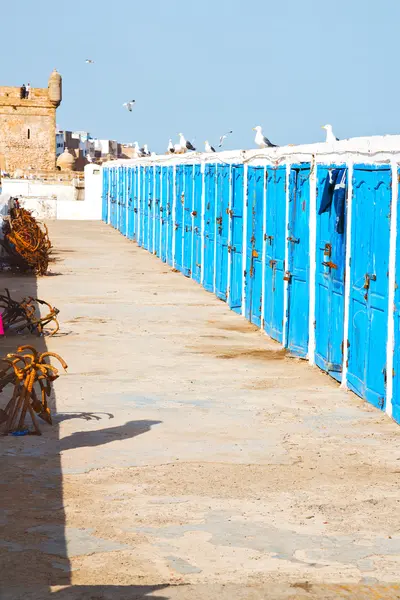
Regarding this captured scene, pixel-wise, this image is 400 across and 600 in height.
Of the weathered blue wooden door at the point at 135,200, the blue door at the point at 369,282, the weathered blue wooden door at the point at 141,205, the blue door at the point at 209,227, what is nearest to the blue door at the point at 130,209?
the weathered blue wooden door at the point at 135,200

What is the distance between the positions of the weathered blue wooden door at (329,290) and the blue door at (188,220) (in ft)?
34.5

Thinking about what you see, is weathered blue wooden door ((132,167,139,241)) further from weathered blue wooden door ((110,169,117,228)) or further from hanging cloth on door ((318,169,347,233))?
hanging cloth on door ((318,169,347,233))

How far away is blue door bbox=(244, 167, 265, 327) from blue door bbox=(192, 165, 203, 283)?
5.02m

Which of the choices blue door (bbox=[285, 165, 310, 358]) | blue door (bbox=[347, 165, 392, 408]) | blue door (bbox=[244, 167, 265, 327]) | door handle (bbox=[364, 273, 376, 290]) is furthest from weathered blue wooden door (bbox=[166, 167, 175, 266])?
door handle (bbox=[364, 273, 376, 290])

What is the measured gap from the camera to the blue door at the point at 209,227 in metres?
20.1


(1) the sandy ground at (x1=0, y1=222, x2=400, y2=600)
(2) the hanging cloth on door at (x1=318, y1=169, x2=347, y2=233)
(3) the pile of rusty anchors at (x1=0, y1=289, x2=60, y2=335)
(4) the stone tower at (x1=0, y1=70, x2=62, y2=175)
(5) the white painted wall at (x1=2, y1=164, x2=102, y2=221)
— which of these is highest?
(4) the stone tower at (x1=0, y1=70, x2=62, y2=175)

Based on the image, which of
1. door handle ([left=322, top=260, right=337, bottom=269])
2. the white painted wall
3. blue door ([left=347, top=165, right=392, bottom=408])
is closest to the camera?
blue door ([left=347, top=165, right=392, bottom=408])

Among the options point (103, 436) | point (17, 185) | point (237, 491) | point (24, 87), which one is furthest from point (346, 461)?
point (24, 87)

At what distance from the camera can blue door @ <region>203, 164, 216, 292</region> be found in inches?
790

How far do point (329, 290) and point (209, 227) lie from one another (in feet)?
29.6

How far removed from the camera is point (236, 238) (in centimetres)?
1780

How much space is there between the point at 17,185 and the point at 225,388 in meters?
45.8

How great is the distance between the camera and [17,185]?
181 feet

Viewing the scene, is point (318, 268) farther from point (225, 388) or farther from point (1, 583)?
point (1, 583)
